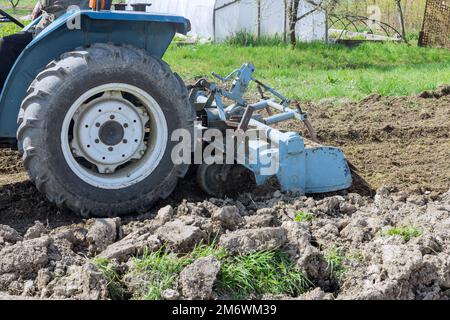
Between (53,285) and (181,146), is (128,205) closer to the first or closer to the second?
(181,146)

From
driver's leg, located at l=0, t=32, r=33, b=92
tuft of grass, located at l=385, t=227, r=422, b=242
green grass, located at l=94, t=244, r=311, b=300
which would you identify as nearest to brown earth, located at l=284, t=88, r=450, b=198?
tuft of grass, located at l=385, t=227, r=422, b=242

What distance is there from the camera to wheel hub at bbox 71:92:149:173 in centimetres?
473

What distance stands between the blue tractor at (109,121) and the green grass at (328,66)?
4.37 m

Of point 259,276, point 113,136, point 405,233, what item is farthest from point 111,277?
point 405,233

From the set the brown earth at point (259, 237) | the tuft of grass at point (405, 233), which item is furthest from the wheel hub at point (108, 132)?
the tuft of grass at point (405, 233)

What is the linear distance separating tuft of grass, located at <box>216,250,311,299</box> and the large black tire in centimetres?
114

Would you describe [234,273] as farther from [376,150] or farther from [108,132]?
[376,150]

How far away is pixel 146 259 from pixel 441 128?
4.47 meters

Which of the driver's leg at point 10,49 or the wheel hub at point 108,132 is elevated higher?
the driver's leg at point 10,49

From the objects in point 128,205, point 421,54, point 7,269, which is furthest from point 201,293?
point 421,54

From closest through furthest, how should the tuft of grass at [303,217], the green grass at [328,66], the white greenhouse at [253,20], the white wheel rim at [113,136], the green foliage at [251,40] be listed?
the tuft of grass at [303,217]
the white wheel rim at [113,136]
the green grass at [328,66]
the green foliage at [251,40]
the white greenhouse at [253,20]

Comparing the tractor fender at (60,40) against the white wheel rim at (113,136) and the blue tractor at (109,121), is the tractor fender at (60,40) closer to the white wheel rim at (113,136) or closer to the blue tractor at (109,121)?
the blue tractor at (109,121)

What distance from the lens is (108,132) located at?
477cm

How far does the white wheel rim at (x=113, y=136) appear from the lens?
15.5 ft
